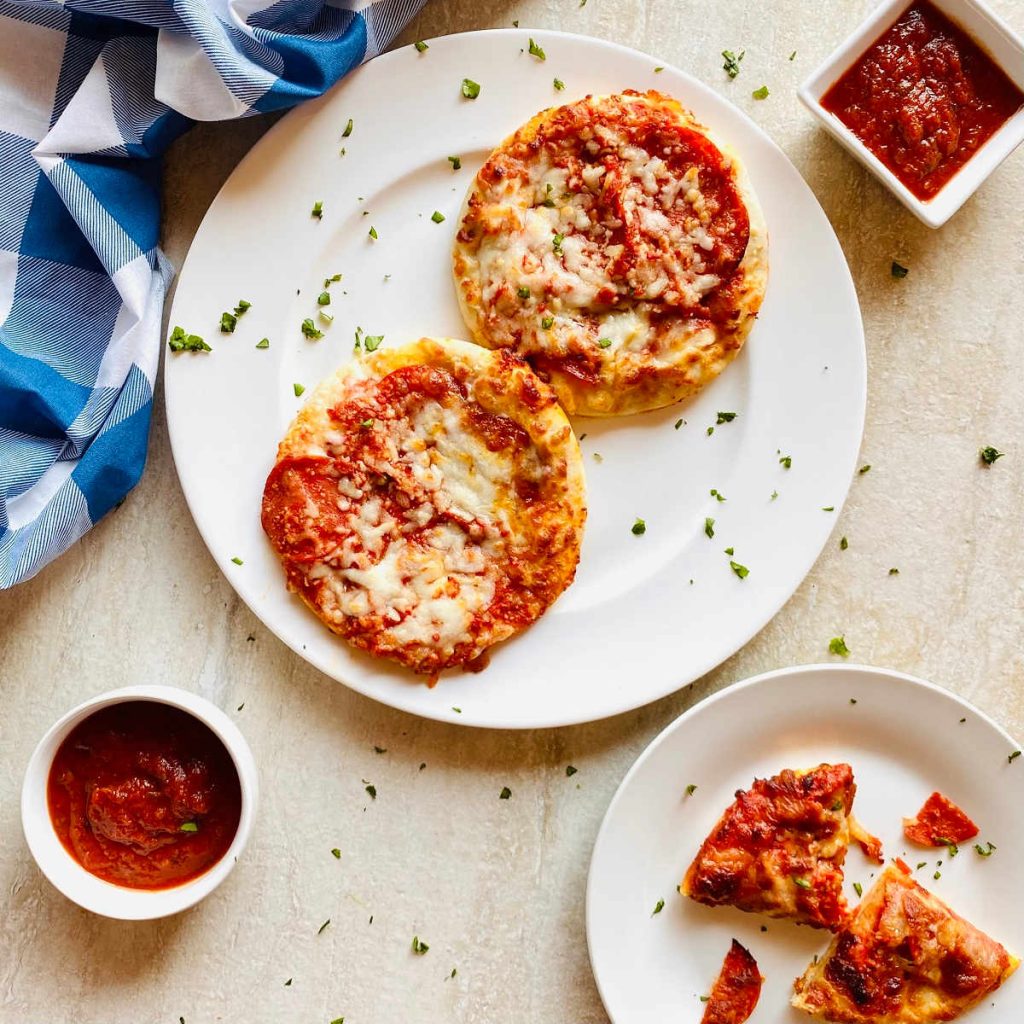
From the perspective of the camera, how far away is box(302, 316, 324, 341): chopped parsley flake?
3.70 m

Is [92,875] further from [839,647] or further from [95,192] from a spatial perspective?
[839,647]

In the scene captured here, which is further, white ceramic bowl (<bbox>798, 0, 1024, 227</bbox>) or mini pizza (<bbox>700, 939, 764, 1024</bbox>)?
mini pizza (<bbox>700, 939, 764, 1024</bbox>)

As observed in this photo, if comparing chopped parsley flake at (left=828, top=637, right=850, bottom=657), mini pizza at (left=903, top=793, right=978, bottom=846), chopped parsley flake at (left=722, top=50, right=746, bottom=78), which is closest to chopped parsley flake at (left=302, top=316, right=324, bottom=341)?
chopped parsley flake at (left=722, top=50, right=746, bottom=78)

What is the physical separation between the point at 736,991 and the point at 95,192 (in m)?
3.85

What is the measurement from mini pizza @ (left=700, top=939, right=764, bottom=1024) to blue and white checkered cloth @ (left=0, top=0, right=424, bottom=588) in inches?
117

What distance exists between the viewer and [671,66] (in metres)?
3.62

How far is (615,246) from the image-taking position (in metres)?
3.49

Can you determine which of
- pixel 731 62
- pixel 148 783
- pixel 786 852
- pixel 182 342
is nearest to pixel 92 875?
pixel 148 783

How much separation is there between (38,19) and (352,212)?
131cm

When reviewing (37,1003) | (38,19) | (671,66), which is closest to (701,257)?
(671,66)

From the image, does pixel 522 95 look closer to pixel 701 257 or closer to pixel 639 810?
pixel 701 257

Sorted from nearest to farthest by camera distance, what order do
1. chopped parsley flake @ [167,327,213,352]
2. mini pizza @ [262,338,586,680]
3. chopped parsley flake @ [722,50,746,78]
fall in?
1. mini pizza @ [262,338,586,680]
2. chopped parsley flake @ [167,327,213,352]
3. chopped parsley flake @ [722,50,746,78]

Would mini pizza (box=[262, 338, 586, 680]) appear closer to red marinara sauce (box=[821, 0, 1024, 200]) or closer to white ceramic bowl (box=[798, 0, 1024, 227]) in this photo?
white ceramic bowl (box=[798, 0, 1024, 227])

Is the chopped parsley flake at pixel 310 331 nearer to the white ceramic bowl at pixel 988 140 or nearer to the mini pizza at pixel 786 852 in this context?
the white ceramic bowl at pixel 988 140
